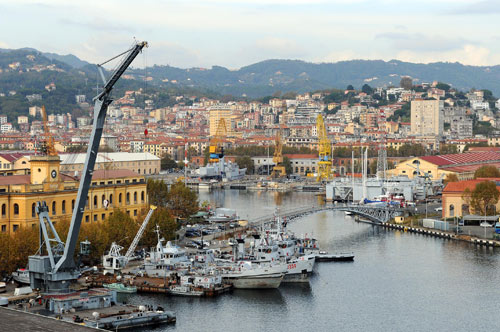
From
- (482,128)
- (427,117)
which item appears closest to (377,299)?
(427,117)

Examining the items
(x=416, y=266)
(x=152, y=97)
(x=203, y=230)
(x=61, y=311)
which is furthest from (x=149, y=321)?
(x=152, y=97)

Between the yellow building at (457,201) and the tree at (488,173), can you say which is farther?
the tree at (488,173)

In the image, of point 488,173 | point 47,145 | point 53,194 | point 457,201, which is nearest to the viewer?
point 53,194

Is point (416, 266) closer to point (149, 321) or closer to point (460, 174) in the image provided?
point (149, 321)

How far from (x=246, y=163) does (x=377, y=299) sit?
4262 centimetres

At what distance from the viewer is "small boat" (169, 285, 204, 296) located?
17969 millimetres

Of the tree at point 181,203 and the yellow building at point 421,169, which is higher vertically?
the yellow building at point 421,169

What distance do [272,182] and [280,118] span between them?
52029 millimetres

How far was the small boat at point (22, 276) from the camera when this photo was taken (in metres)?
17.5

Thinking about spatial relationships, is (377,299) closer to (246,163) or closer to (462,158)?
(462,158)

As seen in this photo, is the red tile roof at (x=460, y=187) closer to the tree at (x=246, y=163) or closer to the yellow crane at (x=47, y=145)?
the yellow crane at (x=47, y=145)

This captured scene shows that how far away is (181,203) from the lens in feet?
96.4

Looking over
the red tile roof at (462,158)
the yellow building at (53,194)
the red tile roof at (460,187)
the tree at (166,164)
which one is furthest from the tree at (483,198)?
the tree at (166,164)

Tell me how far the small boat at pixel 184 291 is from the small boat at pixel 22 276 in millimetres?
2929
